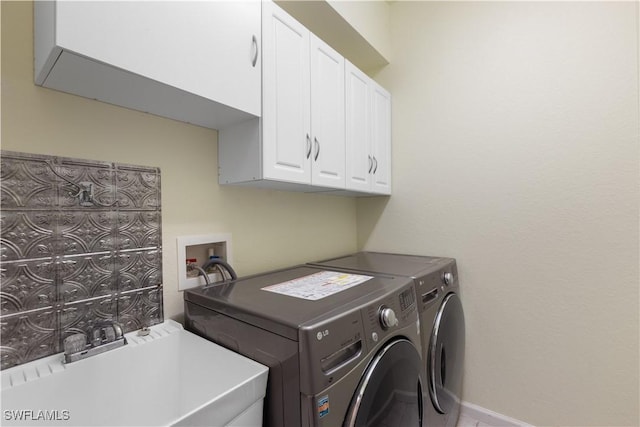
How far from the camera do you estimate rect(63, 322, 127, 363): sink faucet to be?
87 centimetres

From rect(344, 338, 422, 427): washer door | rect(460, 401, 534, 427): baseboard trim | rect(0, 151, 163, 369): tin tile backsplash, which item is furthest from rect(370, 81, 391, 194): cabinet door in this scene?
rect(460, 401, 534, 427): baseboard trim

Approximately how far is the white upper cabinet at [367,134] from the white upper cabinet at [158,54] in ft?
2.31

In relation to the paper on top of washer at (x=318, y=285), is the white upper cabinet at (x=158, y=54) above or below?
above

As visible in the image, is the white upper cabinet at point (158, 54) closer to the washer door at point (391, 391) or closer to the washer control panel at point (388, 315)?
the washer control panel at point (388, 315)

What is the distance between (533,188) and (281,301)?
158cm

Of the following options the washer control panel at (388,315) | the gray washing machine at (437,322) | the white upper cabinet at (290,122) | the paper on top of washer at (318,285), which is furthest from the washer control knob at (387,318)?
the white upper cabinet at (290,122)

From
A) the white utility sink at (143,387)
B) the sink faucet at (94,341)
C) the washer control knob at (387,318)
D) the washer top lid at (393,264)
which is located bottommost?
the white utility sink at (143,387)

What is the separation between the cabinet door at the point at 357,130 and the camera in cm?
170

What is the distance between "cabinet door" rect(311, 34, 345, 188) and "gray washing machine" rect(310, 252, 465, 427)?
21.4 inches

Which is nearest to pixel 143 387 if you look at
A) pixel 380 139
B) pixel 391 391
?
pixel 391 391

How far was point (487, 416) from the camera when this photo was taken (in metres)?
1.78

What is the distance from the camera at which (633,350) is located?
142cm

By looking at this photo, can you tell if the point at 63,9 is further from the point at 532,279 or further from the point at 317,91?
the point at 532,279

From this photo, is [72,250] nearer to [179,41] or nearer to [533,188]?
[179,41]
